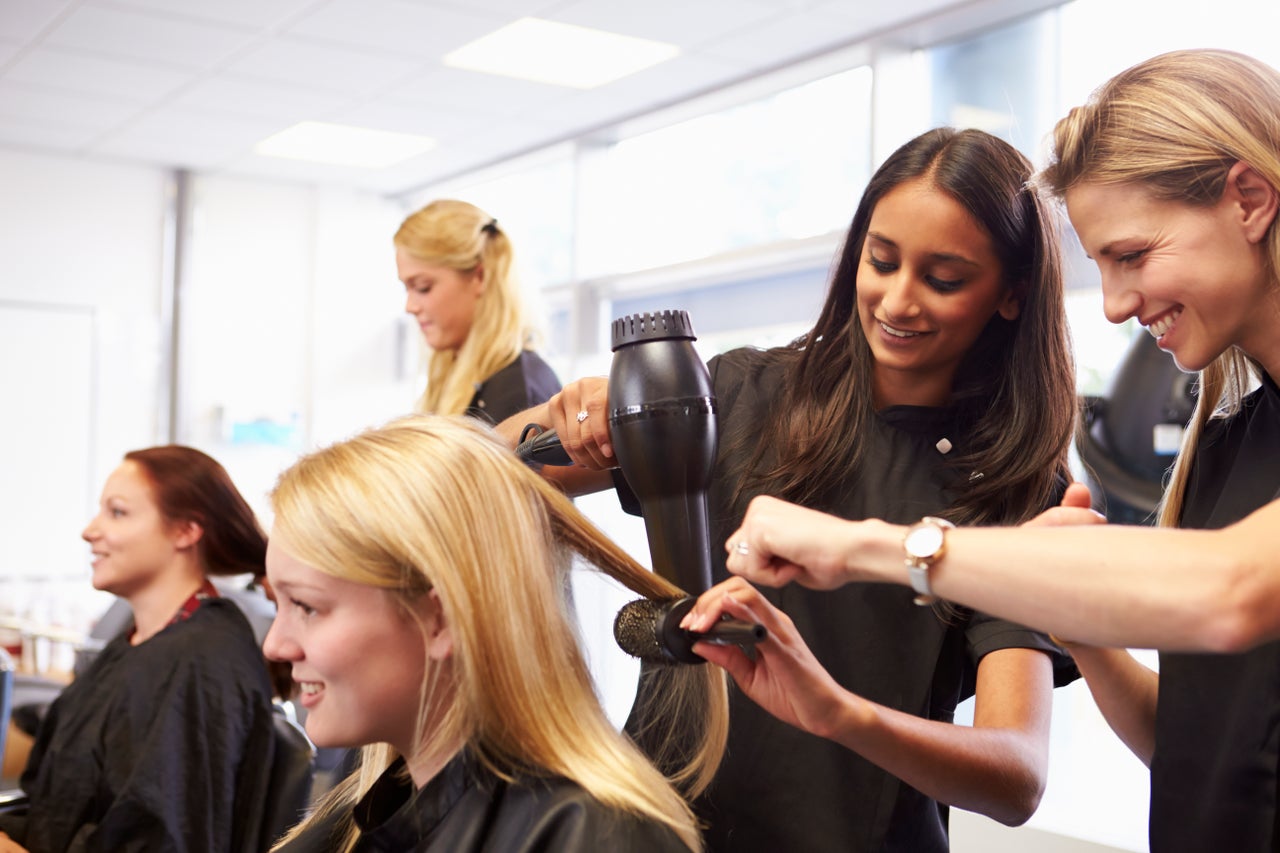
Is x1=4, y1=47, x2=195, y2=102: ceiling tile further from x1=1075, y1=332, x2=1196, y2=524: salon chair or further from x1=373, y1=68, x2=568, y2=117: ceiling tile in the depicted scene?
x1=1075, y1=332, x2=1196, y2=524: salon chair

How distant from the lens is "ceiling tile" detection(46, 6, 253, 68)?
16.2ft

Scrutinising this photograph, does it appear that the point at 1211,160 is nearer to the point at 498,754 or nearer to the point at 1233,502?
the point at 1233,502

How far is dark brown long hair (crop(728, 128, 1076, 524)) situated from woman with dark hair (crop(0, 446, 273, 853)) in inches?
59.4

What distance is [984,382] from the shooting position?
144 centimetres

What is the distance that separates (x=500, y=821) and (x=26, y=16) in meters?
4.67

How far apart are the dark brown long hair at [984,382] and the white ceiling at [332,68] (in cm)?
338

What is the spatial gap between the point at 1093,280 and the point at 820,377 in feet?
9.90

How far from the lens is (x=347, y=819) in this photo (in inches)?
58.0

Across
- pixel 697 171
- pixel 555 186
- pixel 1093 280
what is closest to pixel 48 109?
pixel 555 186

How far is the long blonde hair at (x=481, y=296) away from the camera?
3.21 meters

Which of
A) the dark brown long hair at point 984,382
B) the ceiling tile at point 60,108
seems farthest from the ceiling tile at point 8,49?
the dark brown long hair at point 984,382

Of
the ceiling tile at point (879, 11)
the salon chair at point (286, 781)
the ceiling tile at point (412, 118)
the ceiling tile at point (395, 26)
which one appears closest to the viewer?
the salon chair at point (286, 781)

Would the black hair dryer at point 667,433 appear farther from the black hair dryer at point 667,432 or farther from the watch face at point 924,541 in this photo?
the watch face at point 924,541

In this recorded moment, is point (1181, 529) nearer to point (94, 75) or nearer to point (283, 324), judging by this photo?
point (94, 75)
